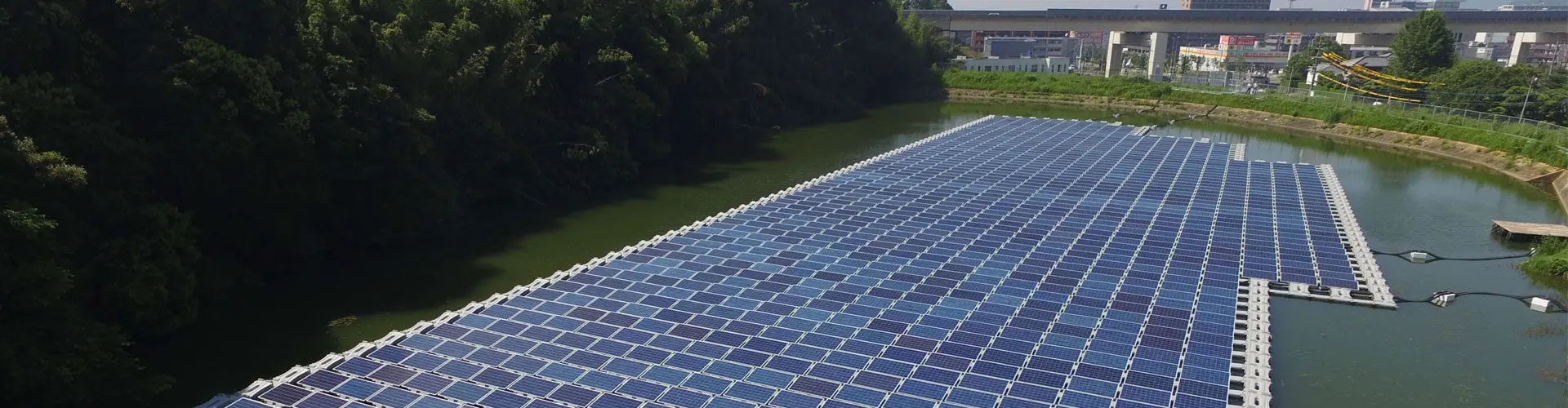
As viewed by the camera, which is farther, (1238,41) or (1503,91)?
(1238,41)

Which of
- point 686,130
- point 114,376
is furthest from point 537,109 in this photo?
point 114,376

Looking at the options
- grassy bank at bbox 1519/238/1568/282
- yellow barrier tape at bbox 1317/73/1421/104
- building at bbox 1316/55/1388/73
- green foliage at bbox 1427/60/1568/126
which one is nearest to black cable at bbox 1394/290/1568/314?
grassy bank at bbox 1519/238/1568/282

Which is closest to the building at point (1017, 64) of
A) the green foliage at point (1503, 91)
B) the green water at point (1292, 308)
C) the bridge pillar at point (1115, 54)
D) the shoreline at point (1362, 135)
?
the bridge pillar at point (1115, 54)

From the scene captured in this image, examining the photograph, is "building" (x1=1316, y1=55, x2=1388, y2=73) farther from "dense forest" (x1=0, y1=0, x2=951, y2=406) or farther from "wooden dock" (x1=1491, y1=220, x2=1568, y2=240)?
"dense forest" (x1=0, y1=0, x2=951, y2=406)

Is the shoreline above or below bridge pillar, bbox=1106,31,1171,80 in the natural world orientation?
below

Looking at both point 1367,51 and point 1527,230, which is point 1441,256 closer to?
point 1527,230

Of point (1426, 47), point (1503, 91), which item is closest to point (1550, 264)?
point (1503, 91)
